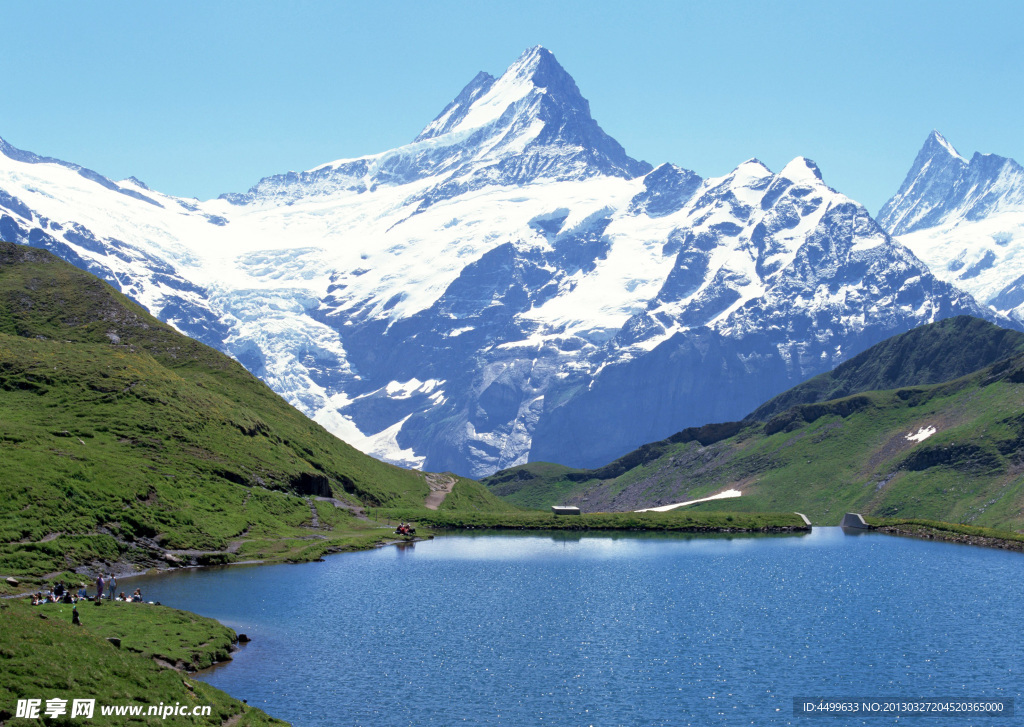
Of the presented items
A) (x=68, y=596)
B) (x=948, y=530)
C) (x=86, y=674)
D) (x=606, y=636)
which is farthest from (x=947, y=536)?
(x=86, y=674)

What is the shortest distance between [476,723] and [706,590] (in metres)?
54.2

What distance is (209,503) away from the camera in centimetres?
13312

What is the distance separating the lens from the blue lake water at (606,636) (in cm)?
6544

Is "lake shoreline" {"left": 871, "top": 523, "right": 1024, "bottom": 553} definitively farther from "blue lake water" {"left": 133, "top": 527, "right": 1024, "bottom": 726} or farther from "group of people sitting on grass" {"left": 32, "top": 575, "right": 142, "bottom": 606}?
"group of people sitting on grass" {"left": 32, "top": 575, "right": 142, "bottom": 606}

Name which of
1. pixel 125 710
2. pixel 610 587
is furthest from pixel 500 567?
pixel 125 710

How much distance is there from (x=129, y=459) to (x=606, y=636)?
75115mm

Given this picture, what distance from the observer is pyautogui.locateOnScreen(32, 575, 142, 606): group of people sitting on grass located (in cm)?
7719

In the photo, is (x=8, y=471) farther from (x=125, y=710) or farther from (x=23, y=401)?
(x=125, y=710)

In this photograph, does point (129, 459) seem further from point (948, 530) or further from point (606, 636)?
point (948, 530)

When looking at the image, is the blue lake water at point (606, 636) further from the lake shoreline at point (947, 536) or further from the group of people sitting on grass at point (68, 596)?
the lake shoreline at point (947, 536)

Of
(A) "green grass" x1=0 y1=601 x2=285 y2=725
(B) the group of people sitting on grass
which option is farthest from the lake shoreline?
(A) "green grass" x1=0 y1=601 x2=285 y2=725

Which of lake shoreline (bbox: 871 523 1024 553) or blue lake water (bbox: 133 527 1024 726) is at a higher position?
lake shoreline (bbox: 871 523 1024 553)

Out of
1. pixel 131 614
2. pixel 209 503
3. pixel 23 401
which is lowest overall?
pixel 131 614

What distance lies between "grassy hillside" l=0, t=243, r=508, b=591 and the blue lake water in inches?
402
